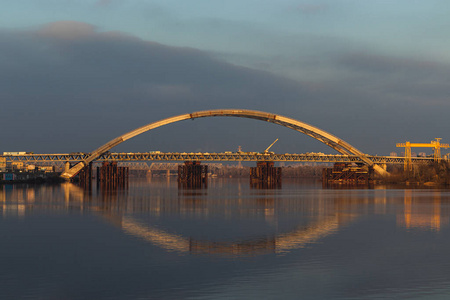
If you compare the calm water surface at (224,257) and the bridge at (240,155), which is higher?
the bridge at (240,155)

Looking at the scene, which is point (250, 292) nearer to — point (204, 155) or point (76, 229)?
point (76, 229)

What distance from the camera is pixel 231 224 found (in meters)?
36.5

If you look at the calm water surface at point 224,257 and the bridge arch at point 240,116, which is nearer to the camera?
the calm water surface at point 224,257

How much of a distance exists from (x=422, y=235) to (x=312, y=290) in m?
15.3

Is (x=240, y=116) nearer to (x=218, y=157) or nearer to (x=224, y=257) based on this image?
(x=218, y=157)

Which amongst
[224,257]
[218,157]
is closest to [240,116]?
[218,157]

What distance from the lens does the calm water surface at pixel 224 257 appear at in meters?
18.0

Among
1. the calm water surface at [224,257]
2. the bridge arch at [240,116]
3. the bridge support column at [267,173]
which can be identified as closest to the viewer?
the calm water surface at [224,257]

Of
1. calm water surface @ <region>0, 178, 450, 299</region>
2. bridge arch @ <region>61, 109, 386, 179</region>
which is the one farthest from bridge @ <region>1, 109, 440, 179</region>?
calm water surface @ <region>0, 178, 450, 299</region>

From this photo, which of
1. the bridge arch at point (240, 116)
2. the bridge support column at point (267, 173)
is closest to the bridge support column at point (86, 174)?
the bridge arch at point (240, 116)

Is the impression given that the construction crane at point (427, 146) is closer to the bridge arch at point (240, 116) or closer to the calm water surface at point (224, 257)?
the bridge arch at point (240, 116)

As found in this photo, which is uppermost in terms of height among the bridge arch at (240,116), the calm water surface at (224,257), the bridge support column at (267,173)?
the bridge arch at (240,116)

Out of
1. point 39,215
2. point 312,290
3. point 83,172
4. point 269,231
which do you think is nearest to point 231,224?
point 269,231

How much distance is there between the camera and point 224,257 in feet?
77.4
